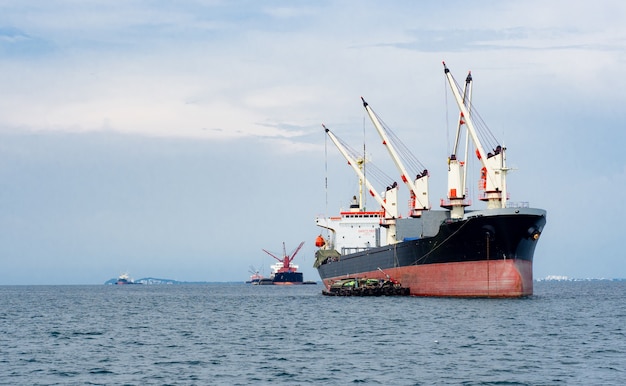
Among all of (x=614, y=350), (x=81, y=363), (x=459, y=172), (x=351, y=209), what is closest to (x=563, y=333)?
(x=614, y=350)

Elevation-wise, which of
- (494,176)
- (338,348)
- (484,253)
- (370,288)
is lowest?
(338,348)

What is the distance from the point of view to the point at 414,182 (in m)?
89.0

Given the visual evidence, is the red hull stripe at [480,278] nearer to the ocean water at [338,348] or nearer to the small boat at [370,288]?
the ocean water at [338,348]

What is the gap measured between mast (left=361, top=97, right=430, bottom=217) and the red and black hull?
1426 centimetres

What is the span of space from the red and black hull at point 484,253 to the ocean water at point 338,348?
2476 mm

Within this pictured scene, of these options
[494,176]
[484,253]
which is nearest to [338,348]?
[484,253]

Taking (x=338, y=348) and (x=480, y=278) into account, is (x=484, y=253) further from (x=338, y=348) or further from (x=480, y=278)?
(x=338, y=348)

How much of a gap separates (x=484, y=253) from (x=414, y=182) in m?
26.7

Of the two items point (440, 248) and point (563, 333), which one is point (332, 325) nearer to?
point (563, 333)

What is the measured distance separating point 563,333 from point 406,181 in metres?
44.8

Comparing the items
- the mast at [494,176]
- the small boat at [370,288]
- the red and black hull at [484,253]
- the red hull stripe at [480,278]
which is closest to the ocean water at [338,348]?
the red hull stripe at [480,278]

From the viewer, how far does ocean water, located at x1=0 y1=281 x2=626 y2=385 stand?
3092 centimetres

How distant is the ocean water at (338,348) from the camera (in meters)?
30.9

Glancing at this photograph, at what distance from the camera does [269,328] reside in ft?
169
